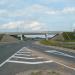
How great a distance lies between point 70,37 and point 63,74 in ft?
507

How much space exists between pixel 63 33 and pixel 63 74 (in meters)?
159

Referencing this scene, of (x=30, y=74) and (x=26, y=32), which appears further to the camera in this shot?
(x=26, y=32)

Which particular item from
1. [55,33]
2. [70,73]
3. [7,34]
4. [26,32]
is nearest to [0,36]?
[7,34]

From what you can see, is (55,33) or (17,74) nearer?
(17,74)

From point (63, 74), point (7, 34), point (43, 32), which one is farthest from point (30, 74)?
point (7, 34)

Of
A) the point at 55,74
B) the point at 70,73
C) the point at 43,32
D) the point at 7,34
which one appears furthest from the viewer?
the point at 7,34

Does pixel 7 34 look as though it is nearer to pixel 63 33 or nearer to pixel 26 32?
pixel 26 32

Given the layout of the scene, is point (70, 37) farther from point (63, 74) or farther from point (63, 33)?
point (63, 74)

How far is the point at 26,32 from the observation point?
171750 mm

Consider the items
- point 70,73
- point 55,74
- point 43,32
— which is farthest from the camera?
point 43,32

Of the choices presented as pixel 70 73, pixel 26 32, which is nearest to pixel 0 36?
pixel 26 32

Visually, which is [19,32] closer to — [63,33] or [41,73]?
[63,33]

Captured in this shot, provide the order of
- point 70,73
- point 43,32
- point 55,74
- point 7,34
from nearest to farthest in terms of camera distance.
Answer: point 55,74, point 70,73, point 43,32, point 7,34

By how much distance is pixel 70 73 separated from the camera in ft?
48.6
